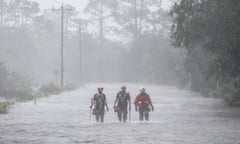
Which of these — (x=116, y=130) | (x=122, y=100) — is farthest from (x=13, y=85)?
(x=116, y=130)

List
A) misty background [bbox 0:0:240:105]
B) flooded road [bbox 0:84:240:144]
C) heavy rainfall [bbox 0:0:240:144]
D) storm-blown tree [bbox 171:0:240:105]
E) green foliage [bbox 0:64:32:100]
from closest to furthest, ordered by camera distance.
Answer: flooded road [bbox 0:84:240:144], heavy rainfall [bbox 0:0:240:144], storm-blown tree [bbox 171:0:240:105], green foliage [bbox 0:64:32:100], misty background [bbox 0:0:240:105]

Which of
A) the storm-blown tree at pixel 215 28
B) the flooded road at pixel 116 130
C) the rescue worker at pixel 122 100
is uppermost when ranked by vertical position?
the storm-blown tree at pixel 215 28

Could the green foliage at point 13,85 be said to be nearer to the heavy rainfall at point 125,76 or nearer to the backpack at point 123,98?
the heavy rainfall at point 125,76

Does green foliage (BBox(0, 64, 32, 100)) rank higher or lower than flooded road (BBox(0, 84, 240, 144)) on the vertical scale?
higher

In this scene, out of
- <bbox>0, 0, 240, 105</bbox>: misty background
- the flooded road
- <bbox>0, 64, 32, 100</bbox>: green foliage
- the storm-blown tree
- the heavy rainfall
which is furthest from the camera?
<bbox>0, 0, 240, 105</bbox>: misty background

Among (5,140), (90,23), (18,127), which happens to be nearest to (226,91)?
(18,127)

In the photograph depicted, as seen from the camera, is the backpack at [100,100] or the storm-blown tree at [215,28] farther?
the storm-blown tree at [215,28]

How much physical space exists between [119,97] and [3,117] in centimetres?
686

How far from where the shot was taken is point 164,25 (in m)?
123

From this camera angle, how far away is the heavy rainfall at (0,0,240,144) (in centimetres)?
2334

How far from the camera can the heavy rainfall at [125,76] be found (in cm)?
2334

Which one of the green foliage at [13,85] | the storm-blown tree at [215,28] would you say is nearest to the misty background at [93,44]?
the green foliage at [13,85]

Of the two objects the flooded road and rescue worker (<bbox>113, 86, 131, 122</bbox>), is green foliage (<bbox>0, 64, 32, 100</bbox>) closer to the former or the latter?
the flooded road

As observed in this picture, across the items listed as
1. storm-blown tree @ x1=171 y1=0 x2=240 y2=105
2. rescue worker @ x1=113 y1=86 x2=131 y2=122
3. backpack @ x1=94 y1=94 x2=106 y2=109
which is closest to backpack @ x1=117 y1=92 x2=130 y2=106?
rescue worker @ x1=113 y1=86 x2=131 y2=122
